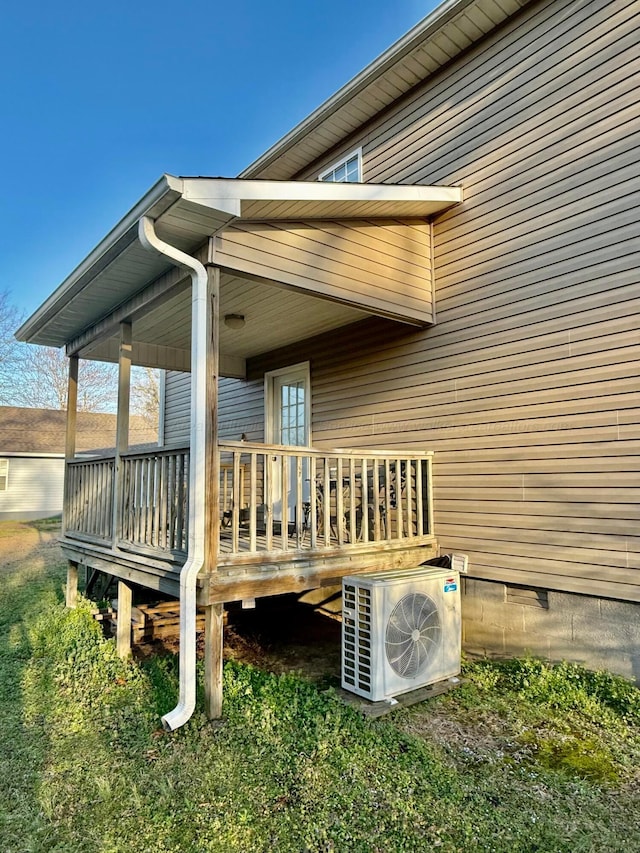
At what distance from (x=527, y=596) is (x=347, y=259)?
3340mm

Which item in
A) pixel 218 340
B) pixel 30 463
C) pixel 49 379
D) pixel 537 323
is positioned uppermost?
pixel 49 379

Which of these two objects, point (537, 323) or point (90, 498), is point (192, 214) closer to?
point (537, 323)

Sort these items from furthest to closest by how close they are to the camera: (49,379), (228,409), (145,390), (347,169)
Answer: (145,390), (49,379), (228,409), (347,169)

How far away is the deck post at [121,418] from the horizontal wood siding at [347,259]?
1960mm

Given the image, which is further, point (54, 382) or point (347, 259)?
point (54, 382)

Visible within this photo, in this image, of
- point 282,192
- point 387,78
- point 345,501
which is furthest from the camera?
point 387,78

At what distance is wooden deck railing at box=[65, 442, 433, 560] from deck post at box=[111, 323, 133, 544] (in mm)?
25

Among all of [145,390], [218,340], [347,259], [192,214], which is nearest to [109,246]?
[192,214]

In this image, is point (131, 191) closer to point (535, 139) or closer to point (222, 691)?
point (535, 139)

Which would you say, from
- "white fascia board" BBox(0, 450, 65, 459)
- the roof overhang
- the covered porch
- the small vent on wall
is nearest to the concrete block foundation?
the small vent on wall

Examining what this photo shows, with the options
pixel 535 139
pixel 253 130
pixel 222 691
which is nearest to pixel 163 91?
pixel 253 130

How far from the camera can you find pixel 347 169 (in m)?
6.86

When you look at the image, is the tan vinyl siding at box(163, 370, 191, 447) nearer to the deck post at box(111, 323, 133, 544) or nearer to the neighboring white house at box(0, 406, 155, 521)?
the deck post at box(111, 323, 133, 544)

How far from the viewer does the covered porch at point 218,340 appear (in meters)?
3.73
